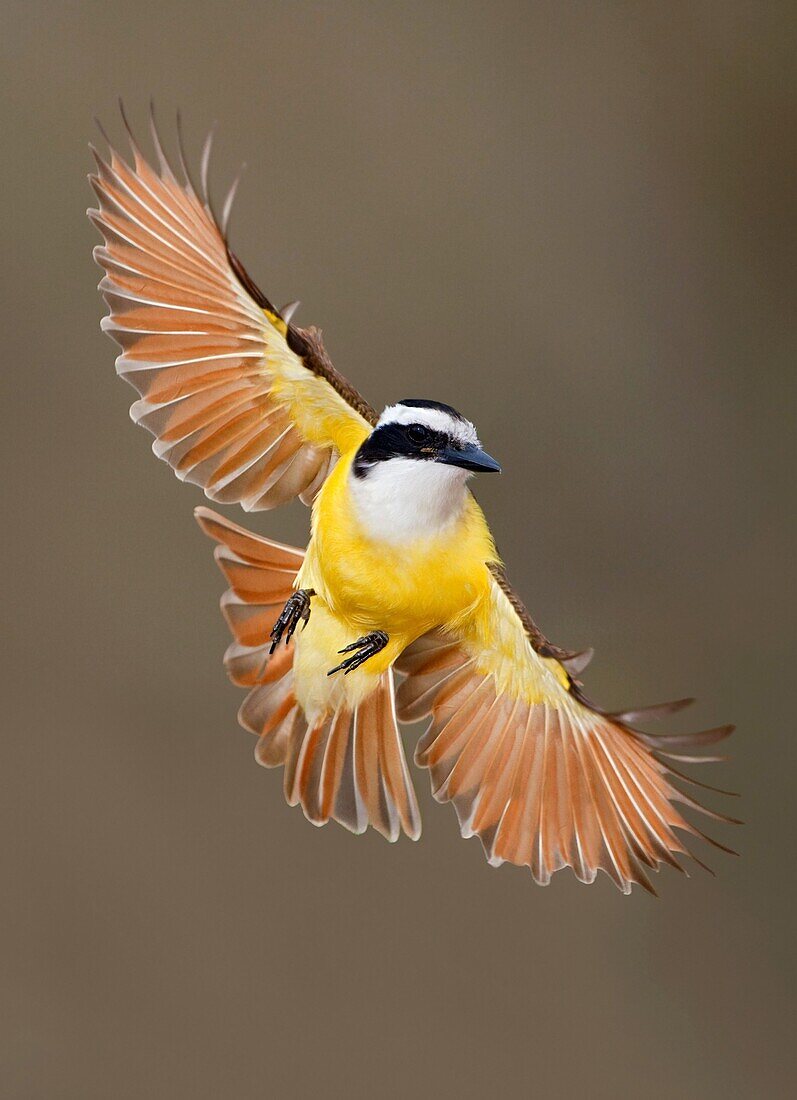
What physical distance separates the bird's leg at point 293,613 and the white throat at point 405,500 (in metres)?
0.11

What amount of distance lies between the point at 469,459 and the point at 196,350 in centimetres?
33

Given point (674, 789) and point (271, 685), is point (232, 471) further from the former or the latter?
point (674, 789)

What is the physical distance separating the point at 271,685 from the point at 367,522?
324 millimetres

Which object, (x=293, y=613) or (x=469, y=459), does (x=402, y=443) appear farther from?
(x=293, y=613)

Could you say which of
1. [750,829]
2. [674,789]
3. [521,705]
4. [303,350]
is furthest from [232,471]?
[750,829]

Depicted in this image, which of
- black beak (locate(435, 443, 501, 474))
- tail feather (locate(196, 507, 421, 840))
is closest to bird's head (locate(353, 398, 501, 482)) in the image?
black beak (locate(435, 443, 501, 474))

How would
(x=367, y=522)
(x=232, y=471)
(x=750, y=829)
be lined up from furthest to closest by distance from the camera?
(x=750, y=829), (x=232, y=471), (x=367, y=522)

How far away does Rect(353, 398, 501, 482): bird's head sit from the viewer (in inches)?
42.8

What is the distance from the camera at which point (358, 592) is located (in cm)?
118

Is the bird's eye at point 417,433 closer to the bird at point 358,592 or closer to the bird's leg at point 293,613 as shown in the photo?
the bird at point 358,592

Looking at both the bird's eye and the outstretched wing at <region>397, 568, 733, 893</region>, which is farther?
the outstretched wing at <region>397, 568, 733, 893</region>

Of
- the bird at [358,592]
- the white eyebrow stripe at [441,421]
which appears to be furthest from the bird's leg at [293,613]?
the white eyebrow stripe at [441,421]

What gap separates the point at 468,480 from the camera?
1.19 metres

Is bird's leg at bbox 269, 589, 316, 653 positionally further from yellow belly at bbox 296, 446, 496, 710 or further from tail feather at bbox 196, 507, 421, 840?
tail feather at bbox 196, 507, 421, 840
